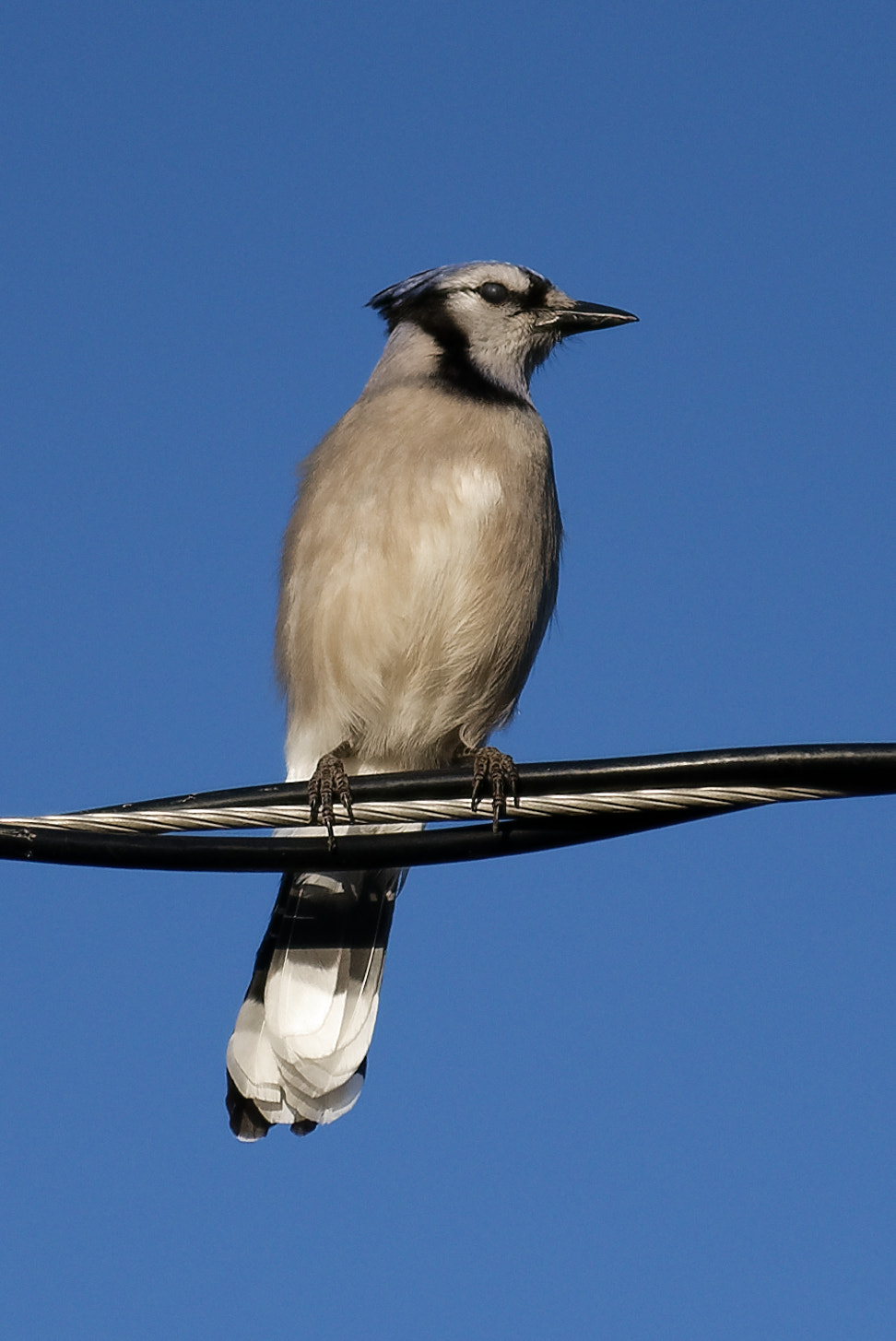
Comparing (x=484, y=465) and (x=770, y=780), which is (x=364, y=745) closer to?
(x=484, y=465)

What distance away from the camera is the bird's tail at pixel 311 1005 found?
4582 millimetres

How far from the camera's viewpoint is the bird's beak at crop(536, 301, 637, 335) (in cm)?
632

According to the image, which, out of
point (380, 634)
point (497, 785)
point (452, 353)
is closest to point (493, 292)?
point (452, 353)

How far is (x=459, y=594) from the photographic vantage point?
5074 millimetres

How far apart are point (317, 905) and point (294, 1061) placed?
2.06ft

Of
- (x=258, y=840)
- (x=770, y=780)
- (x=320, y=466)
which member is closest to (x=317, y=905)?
(x=320, y=466)

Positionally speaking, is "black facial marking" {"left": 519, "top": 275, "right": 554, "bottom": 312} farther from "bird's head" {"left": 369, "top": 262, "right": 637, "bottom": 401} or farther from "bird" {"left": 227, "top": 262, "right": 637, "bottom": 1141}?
"bird" {"left": 227, "top": 262, "right": 637, "bottom": 1141}

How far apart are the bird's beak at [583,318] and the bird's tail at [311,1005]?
2.40 meters

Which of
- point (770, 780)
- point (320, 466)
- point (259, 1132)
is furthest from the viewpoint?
point (320, 466)

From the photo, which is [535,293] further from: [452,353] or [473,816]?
[473,816]

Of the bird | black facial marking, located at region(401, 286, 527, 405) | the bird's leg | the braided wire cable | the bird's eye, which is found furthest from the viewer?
the bird's eye

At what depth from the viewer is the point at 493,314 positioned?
624cm

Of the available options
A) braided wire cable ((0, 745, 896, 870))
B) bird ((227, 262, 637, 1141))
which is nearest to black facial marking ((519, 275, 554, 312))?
bird ((227, 262, 637, 1141))

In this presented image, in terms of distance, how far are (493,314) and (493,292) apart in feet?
0.42
